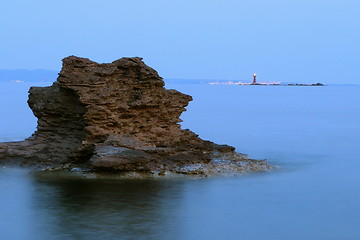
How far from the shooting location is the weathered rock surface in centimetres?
2461

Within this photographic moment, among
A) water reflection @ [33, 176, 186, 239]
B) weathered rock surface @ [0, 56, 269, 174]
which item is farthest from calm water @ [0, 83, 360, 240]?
weathered rock surface @ [0, 56, 269, 174]

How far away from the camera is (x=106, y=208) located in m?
20.0

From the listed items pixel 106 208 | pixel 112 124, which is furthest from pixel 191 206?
pixel 112 124

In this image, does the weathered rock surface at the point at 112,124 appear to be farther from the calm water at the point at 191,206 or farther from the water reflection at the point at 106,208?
the water reflection at the point at 106,208

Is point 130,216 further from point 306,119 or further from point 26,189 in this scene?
point 306,119

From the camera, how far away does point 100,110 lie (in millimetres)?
24969

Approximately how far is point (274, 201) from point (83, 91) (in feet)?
25.9

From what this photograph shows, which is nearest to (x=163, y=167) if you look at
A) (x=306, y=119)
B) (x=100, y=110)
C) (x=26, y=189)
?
(x=100, y=110)

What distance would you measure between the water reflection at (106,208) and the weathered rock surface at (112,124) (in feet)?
→ 5.03

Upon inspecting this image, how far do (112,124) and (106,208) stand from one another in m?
5.90

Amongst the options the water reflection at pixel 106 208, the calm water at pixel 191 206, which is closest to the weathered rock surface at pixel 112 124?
the calm water at pixel 191 206

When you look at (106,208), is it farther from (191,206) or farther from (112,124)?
(112,124)

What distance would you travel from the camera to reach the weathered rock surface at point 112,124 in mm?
24609

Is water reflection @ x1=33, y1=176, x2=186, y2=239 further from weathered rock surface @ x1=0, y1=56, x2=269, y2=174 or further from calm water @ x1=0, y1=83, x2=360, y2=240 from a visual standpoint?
weathered rock surface @ x1=0, y1=56, x2=269, y2=174
